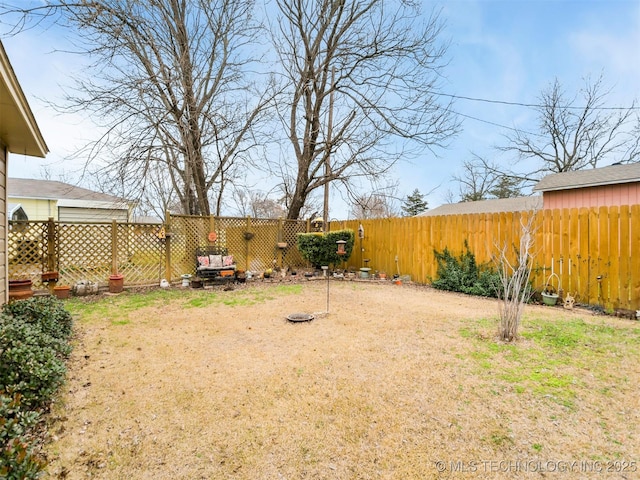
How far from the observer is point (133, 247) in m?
7.10

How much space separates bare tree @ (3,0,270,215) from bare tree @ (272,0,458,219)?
4.42 ft

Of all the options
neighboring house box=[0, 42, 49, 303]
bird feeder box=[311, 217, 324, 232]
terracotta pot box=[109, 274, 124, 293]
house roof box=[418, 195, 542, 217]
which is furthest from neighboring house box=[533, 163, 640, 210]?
terracotta pot box=[109, 274, 124, 293]

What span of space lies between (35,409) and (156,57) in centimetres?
837

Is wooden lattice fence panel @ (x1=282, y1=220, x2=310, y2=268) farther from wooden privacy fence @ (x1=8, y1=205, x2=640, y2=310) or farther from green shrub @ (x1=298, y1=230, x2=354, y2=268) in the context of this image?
green shrub @ (x1=298, y1=230, x2=354, y2=268)

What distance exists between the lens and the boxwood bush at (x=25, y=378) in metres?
1.33

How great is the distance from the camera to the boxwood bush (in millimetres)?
1333

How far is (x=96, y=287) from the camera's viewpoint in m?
6.40

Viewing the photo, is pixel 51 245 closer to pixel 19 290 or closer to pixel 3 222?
pixel 19 290

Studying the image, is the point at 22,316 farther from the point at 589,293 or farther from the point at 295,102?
the point at 295,102

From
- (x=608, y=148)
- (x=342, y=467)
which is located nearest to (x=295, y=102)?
(x=342, y=467)

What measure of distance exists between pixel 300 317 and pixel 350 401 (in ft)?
7.39

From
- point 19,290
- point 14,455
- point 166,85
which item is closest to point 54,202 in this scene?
point 166,85

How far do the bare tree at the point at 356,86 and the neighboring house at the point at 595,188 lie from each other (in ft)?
18.9

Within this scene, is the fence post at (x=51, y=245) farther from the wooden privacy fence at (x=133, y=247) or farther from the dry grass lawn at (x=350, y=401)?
the dry grass lawn at (x=350, y=401)
